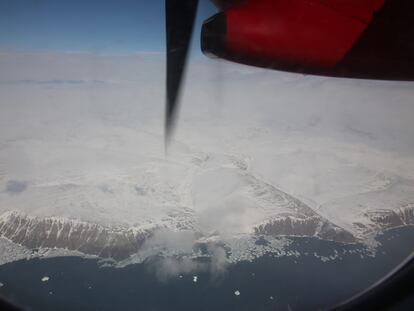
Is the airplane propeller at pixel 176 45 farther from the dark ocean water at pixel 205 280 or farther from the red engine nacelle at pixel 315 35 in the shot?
the dark ocean water at pixel 205 280

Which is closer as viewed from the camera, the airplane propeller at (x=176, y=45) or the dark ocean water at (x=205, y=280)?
the airplane propeller at (x=176, y=45)

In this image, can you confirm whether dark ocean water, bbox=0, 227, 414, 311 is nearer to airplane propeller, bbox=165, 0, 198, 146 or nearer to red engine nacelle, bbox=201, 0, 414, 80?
airplane propeller, bbox=165, 0, 198, 146

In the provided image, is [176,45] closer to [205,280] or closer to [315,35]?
[315,35]

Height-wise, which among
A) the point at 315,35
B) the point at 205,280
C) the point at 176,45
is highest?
the point at 315,35

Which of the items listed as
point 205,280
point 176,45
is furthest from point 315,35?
point 205,280

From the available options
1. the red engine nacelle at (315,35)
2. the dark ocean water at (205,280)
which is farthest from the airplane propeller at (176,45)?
the dark ocean water at (205,280)

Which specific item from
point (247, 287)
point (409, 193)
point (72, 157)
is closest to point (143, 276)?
point (247, 287)

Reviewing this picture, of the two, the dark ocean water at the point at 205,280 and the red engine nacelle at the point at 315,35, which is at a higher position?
the red engine nacelle at the point at 315,35

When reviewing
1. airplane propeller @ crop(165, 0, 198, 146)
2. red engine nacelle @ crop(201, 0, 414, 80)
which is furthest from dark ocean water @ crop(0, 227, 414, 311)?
red engine nacelle @ crop(201, 0, 414, 80)

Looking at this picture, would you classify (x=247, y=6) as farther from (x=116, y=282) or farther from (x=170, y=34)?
(x=116, y=282)
